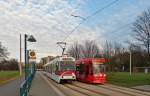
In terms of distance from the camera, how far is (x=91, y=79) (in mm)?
43594

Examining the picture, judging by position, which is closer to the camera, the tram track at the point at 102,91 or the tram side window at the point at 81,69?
the tram track at the point at 102,91

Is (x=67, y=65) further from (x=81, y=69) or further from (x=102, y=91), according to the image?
(x=102, y=91)

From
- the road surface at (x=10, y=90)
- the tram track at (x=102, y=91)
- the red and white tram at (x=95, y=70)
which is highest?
the red and white tram at (x=95, y=70)

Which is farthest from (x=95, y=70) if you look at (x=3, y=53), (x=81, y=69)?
(x=3, y=53)

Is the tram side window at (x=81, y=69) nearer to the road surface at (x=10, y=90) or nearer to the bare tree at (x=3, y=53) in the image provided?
the road surface at (x=10, y=90)

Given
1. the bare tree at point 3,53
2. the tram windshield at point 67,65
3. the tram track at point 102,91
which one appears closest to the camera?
the tram track at point 102,91

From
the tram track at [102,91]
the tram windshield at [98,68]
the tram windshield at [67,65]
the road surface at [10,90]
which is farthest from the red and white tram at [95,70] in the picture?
the road surface at [10,90]

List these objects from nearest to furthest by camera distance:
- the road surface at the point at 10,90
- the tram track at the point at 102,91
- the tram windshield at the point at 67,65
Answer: the road surface at the point at 10,90
the tram track at the point at 102,91
the tram windshield at the point at 67,65

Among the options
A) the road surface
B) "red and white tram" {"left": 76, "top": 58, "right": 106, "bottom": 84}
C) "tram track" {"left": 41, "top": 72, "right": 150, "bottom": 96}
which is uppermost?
"red and white tram" {"left": 76, "top": 58, "right": 106, "bottom": 84}

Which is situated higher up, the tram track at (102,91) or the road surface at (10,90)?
the road surface at (10,90)

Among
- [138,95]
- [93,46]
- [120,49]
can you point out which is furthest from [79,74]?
[120,49]

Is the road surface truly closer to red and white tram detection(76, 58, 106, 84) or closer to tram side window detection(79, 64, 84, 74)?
red and white tram detection(76, 58, 106, 84)

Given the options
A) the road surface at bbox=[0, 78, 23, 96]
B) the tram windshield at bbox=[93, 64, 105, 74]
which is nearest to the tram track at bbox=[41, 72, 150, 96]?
the road surface at bbox=[0, 78, 23, 96]

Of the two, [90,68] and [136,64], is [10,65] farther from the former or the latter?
[90,68]
